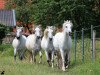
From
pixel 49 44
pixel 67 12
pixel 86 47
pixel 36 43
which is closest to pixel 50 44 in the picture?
pixel 49 44

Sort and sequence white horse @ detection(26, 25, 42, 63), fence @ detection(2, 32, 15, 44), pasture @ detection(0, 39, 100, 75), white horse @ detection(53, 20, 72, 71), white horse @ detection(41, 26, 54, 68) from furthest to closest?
fence @ detection(2, 32, 15, 44), white horse @ detection(26, 25, 42, 63), white horse @ detection(41, 26, 54, 68), white horse @ detection(53, 20, 72, 71), pasture @ detection(0, 39, 100, 75)

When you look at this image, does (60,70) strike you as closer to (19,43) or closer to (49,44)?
(49,44)

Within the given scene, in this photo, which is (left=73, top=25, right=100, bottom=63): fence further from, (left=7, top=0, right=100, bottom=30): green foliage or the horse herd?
(left=7, top=0, right=100, bottom=30): green foliage

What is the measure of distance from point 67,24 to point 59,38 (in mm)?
1103

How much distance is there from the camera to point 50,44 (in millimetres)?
24625

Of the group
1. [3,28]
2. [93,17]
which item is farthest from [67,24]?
[93,17]

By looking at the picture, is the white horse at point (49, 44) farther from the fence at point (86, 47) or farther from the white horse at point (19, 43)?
the white horse at point (19, 43)

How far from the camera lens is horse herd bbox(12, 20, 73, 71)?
23031 millimetres

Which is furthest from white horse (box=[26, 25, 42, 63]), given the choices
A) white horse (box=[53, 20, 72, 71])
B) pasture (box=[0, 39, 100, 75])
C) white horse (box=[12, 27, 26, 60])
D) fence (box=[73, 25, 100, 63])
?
white horse (box=[53, 20, 72, 71])

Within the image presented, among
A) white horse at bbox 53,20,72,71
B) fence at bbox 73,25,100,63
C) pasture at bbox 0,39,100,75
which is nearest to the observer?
pasture at bbox 0,39,100,75

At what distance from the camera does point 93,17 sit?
4947cm

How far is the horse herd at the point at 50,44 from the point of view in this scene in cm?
2303

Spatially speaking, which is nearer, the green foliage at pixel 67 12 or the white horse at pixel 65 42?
the white horse at pixel 65 42

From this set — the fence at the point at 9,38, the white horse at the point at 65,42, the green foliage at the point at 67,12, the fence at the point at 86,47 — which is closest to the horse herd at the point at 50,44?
the white horse at the point at 65,42
